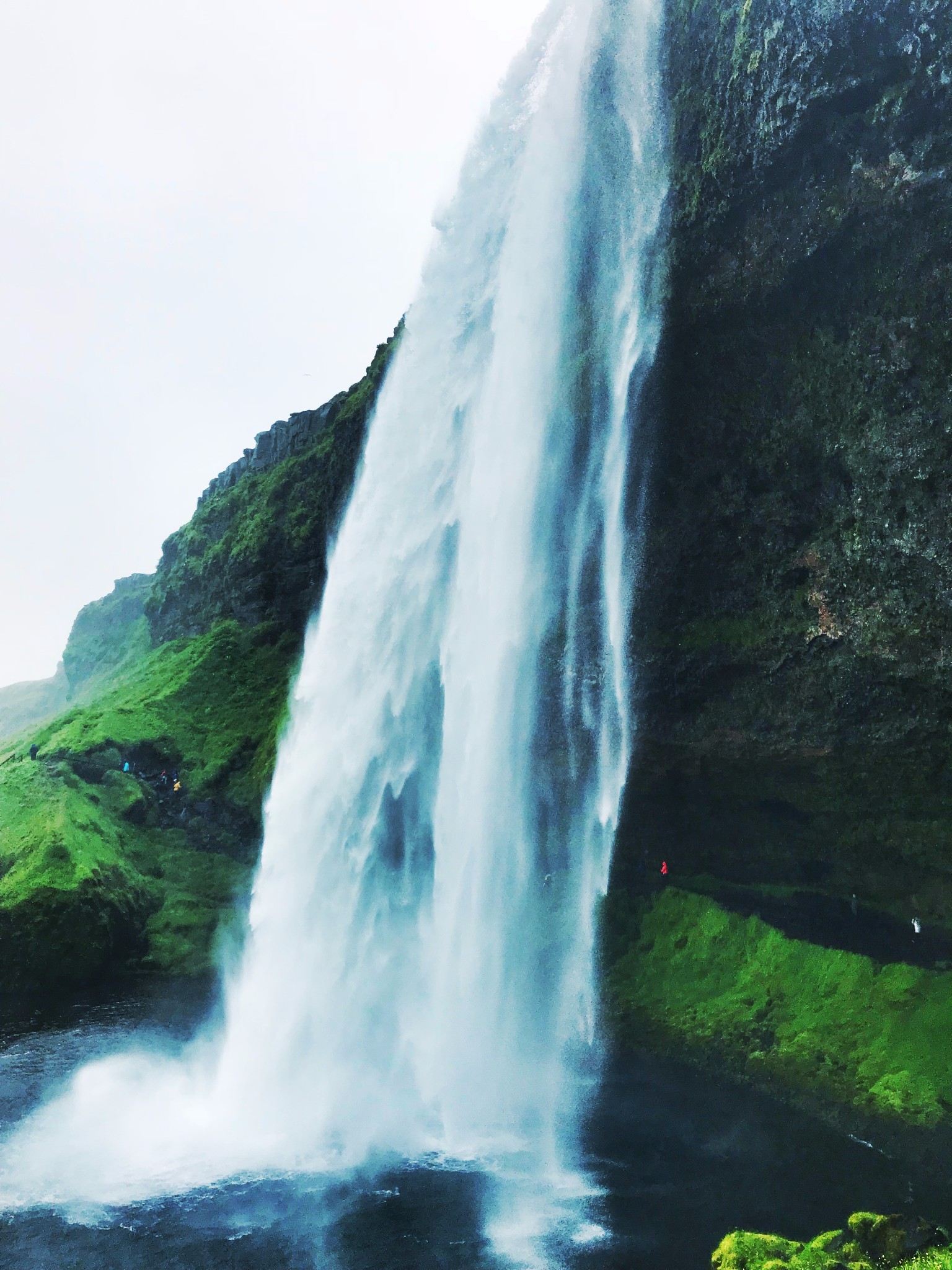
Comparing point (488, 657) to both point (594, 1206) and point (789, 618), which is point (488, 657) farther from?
point (594, 1206)

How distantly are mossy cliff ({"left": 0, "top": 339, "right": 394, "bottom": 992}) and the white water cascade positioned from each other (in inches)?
182

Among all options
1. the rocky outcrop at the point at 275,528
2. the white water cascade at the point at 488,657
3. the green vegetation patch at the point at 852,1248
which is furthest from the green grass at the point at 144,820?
the green vegetation patch at the point at 852,1248

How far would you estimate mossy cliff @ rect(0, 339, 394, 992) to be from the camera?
2412cm

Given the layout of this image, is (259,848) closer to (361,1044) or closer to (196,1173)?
(361,1044)

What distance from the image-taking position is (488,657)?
22.3 m

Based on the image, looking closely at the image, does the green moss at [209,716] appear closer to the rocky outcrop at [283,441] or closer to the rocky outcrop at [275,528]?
the rocky outcrop at [275,528]

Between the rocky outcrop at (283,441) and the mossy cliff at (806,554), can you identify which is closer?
Answer: the mossy cliff at (806,554)

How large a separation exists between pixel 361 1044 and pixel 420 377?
17.0m

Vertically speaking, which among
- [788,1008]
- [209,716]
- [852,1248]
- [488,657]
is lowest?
[852,1248]

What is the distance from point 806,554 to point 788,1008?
10.6m

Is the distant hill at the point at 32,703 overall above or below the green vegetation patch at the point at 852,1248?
above

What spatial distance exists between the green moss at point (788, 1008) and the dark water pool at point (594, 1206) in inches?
60.6

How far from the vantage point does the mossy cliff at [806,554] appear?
16828 millimetres

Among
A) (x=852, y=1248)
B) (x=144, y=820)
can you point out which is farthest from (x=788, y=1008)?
(x=144, y=820)
